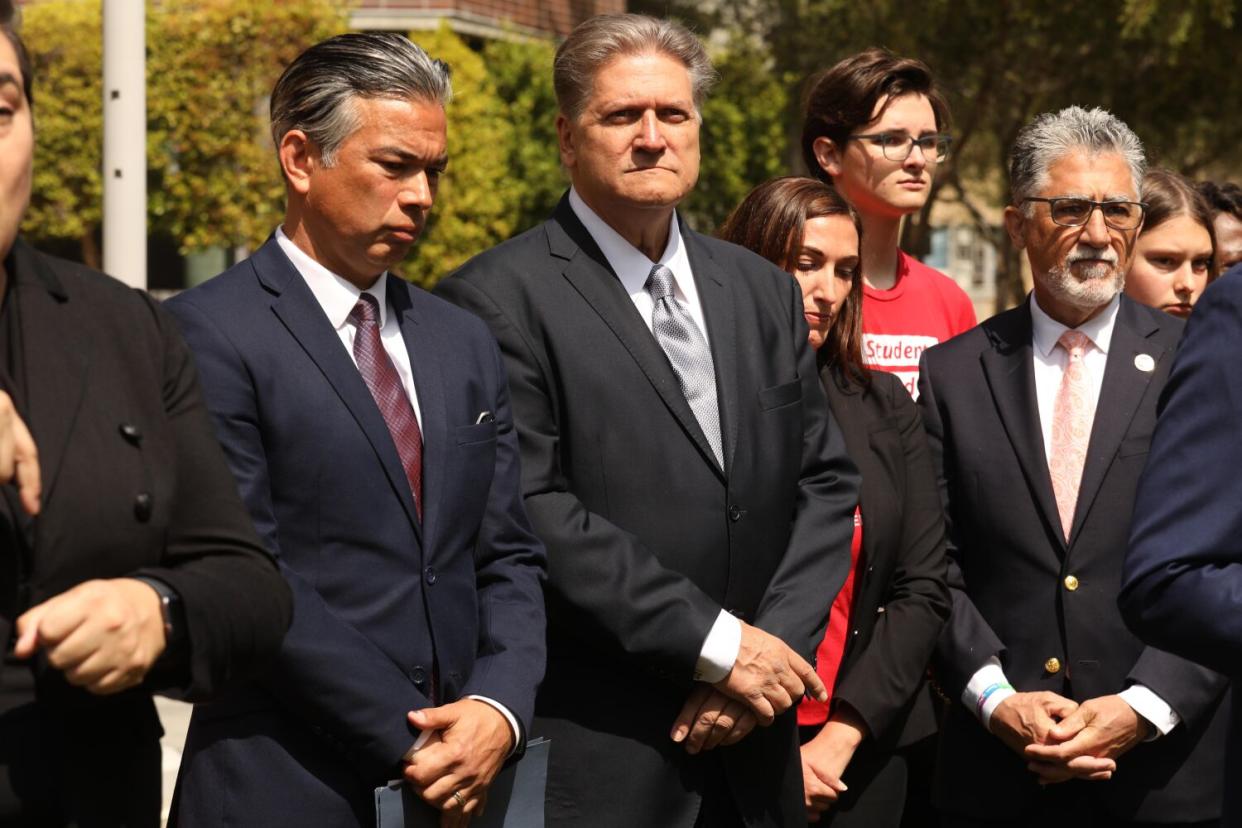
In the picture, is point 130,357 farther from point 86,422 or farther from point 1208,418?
point 1208,418

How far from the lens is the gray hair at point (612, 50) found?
4129mm

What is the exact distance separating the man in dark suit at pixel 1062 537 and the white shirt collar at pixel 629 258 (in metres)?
0.84

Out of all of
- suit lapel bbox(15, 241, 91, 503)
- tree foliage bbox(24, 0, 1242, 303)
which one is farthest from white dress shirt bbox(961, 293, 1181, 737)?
tree foliage bbox(24, 0, 1242, 303)

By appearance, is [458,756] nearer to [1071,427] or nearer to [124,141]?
[1071,427]

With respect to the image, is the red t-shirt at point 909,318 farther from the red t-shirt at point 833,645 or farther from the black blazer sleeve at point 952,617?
the red t-shirt at point 833,645

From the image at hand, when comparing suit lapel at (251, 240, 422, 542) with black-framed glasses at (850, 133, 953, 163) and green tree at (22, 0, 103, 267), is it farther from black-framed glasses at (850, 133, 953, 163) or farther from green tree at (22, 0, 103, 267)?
green tree at (22, 0, 103, 267)

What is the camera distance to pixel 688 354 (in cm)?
395

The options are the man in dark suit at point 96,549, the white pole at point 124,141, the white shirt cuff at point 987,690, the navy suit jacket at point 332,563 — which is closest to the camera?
the man in dark suit at point 96,549

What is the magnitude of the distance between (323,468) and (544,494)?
66 cm

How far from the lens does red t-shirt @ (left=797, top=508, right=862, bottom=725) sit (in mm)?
4320

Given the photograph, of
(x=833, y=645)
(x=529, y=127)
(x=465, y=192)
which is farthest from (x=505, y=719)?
(x=529, y=127)

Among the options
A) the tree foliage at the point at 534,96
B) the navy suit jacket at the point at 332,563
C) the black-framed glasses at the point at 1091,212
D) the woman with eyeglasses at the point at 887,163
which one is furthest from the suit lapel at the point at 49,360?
the tree foliage at the point at 534,96

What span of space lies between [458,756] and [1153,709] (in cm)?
177

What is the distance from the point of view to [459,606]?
3.37 meters
